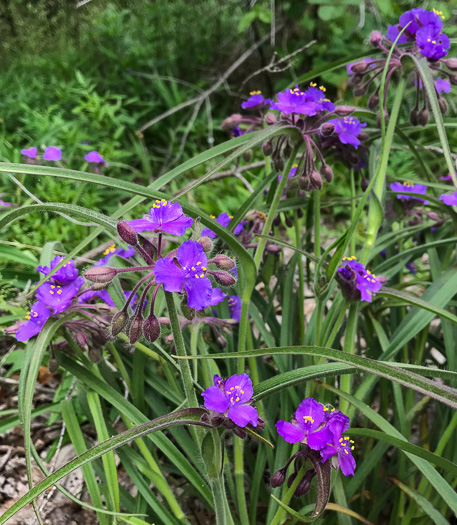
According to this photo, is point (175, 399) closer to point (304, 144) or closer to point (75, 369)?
point (75, 369)

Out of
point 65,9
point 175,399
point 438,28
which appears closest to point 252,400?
point 175,399

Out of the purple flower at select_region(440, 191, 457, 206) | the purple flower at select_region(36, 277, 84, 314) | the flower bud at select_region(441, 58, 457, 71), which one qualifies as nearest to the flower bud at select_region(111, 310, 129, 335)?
the purple flower at select_region(36, 277, 84, 314)

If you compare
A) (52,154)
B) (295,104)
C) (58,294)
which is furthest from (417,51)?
(52,154)

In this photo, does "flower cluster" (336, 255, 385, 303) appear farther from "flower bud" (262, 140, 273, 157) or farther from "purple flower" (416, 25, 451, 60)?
"purple flower" (416, 25, 451, 60)

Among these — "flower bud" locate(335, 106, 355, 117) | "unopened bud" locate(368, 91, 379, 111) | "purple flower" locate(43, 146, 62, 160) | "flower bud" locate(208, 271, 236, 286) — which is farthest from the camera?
"purple flower" locate(43, 146, 62, 160)

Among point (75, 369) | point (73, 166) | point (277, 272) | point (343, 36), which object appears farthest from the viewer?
point (343, 36)

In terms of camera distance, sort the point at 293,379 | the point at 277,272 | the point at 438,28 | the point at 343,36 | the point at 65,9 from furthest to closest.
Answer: the point at 65,9, the point at 343,36, the point at 277,272, the point at 438,28, the point at 293,379

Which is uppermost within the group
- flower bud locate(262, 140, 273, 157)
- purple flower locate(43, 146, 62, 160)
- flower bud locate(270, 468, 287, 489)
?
purple flower locate(43, 146, 62, 160)

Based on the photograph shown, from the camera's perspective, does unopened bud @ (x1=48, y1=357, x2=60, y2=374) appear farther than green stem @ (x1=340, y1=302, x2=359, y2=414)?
No
